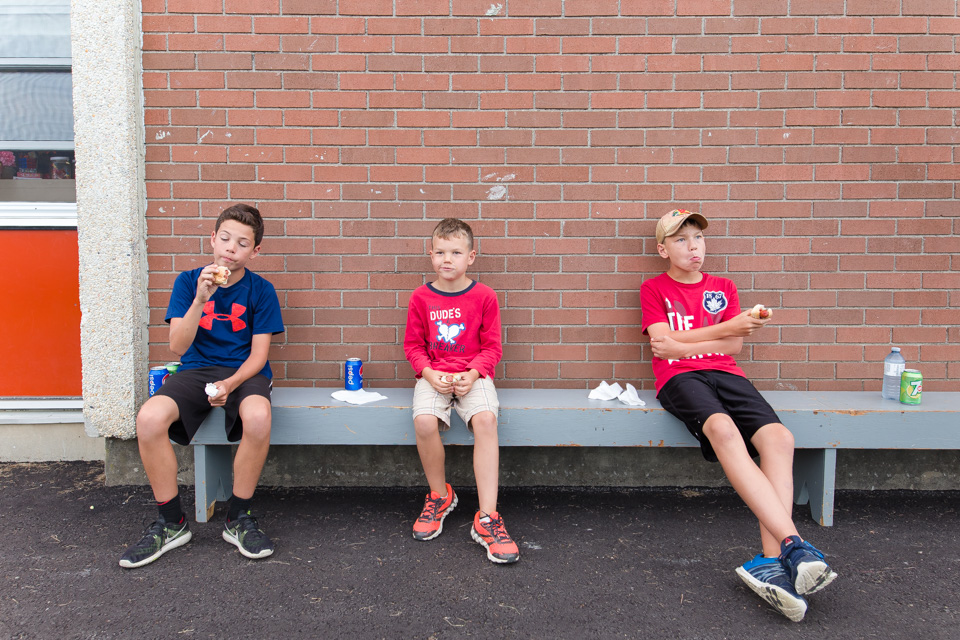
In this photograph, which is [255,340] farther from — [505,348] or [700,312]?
[700,312]

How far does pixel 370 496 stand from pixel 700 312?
2.08 metres

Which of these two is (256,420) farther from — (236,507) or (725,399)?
(725,399)

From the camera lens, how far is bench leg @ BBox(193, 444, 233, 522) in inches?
121

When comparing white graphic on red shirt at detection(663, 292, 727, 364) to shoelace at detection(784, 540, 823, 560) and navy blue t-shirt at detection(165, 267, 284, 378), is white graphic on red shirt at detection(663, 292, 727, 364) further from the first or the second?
navy blue t-shirt at detection(165, 267, 284, 378)

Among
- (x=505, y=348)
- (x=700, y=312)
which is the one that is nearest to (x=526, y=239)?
(x=505, y=348)

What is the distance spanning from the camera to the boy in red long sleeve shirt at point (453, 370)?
2881 mm

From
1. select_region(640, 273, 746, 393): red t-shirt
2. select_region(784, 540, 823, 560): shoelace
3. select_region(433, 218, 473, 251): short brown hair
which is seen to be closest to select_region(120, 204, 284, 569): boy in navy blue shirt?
select_region(433, 218, 473, 251): short brown hair

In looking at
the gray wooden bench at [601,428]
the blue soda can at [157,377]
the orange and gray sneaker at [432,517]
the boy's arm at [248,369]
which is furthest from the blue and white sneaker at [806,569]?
the blue soda can at [157,377]

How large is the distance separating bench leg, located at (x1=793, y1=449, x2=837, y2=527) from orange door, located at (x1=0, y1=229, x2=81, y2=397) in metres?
4.34

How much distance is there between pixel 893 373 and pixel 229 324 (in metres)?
A: 3.59

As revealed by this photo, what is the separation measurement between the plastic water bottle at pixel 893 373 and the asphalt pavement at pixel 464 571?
0.60 meters

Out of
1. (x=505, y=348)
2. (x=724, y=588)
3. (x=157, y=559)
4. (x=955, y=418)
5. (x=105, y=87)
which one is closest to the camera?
(x=724, y=588)

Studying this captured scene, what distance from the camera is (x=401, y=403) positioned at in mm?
3207

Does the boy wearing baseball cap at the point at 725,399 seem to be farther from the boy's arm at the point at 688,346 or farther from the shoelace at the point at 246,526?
the shoelace at the point at 246,526
